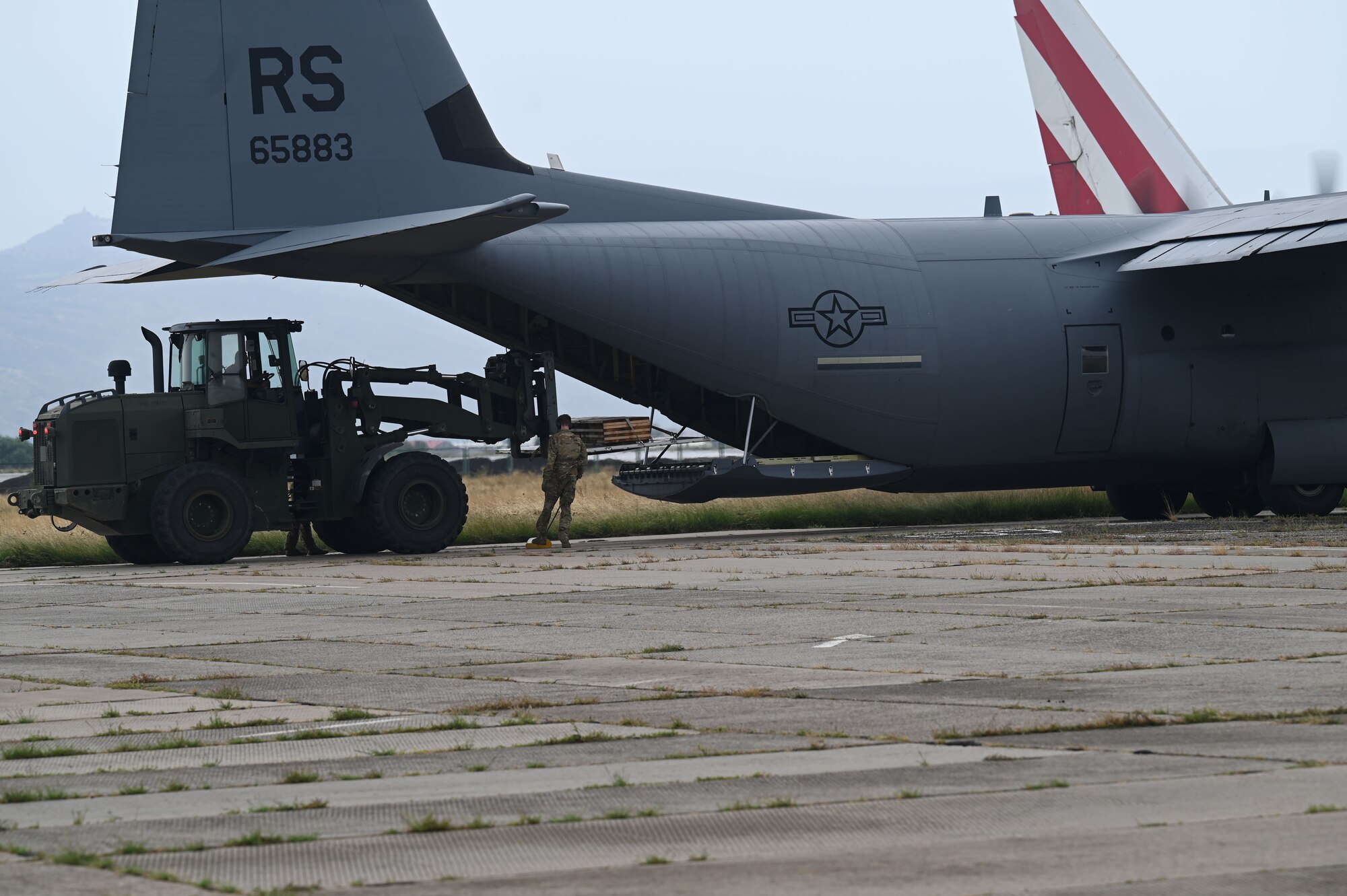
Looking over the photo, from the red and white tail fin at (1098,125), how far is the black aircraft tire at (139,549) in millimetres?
20063

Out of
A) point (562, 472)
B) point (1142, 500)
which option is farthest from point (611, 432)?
point (1142, 500)

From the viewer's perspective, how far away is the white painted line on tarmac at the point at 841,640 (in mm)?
10914

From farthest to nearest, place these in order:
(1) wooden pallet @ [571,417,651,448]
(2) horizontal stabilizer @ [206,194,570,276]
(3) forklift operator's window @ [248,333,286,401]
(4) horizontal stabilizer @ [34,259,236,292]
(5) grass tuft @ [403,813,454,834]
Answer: (1) wooden pallet @ [571,417,651,448] < (4) horizontal stabilizer @ [34,259,236,292] < (3) forklift operator's window @ [248,333,286,401] < (2) horizontal stabilizer @ [206,194,570,276] < (5) grass tuft @ [403,813,454,834]

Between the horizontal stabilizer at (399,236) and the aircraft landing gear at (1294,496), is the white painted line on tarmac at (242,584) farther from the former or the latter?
the aircraft landing gear at (1294,496)

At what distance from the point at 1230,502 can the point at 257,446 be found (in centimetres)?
1532

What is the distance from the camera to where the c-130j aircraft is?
21.3 metres

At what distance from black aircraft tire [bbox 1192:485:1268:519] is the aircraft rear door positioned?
10.2 feet

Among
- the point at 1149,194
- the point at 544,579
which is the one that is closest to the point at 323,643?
the point at 544,579

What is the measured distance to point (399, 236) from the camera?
67.5 ft

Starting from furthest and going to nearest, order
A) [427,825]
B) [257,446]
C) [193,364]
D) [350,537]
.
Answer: [350,537]
[193,364]
[257,446]
[427,825]

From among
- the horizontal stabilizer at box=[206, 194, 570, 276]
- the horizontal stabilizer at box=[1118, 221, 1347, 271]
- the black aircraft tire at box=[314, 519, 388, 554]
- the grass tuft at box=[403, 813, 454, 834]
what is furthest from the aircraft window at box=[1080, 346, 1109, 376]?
the grass tuft at box=[403, 813, 454, 834]

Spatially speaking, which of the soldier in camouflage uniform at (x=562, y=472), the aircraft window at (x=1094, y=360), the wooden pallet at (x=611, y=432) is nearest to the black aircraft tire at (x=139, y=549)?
the soldier in camouflage uniform at (x=562, y=472)

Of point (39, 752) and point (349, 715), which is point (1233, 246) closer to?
point (349, 715)

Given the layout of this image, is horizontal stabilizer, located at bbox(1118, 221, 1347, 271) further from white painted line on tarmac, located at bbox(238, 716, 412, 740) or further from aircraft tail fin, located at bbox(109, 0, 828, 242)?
white painted line on tarmac, located at bbox(238, 716, 412, 740)
